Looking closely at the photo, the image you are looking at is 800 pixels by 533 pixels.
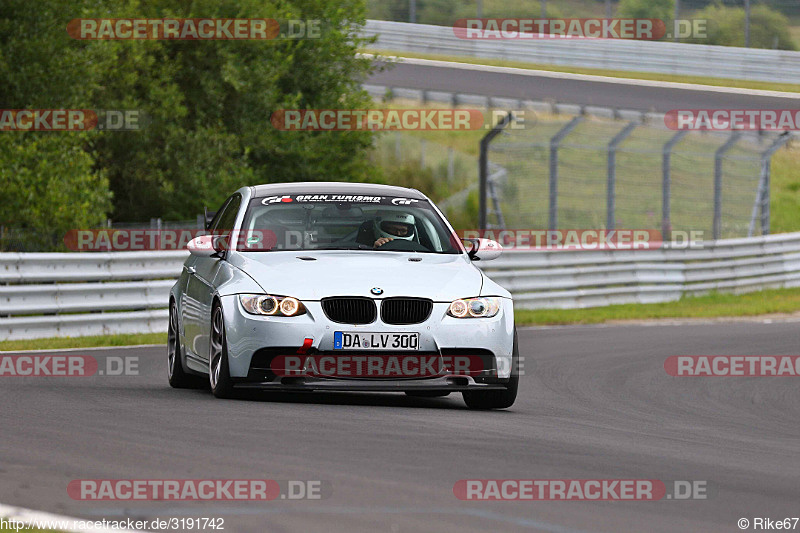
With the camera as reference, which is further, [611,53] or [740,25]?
[611,53]

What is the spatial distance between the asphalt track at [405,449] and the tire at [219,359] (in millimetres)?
128

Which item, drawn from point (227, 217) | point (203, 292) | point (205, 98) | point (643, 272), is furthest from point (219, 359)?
point (205, 98)

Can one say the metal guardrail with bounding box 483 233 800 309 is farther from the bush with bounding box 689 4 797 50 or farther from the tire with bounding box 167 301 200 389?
the bush with bounding box 689 4 797 50

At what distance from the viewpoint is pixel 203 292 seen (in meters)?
10.3

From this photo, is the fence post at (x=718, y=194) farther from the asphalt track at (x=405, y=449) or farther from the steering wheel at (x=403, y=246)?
the steering wheel at (x=403, y=246)

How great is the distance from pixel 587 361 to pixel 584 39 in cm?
3113

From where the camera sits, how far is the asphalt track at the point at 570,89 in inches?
1494

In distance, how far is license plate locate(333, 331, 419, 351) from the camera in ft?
30.2

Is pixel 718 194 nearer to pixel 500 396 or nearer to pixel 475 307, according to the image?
pixel 500 396

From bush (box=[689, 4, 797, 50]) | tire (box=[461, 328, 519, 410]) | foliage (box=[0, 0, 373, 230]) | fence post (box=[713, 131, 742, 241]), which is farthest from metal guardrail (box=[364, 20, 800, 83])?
tire (box=[461, 328, 519, 410])

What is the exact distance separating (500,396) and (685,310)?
44.1 ft

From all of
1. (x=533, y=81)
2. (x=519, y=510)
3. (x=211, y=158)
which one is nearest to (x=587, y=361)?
(x=519, y=510)

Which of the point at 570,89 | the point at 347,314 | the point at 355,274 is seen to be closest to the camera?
the point at 347,314

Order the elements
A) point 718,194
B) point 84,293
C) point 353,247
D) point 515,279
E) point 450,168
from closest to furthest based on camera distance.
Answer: point 353,247
point 84,293
point 515,279
point 718,194
point 450,168
